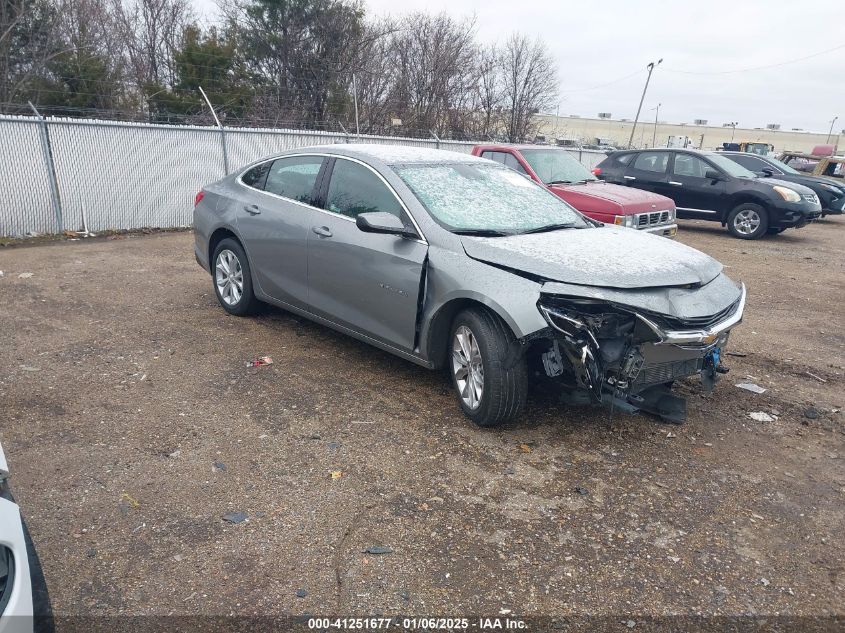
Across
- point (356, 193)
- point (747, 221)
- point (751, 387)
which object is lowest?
point (751, 387)

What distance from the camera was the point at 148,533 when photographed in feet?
10.3

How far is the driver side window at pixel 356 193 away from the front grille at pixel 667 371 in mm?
1932

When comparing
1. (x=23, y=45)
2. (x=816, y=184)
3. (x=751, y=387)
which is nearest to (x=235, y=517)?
(x=751, y=387)

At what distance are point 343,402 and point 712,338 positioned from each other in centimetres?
243

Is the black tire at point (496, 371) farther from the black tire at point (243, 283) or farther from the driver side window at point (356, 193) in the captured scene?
the black tire at point (243, 283)

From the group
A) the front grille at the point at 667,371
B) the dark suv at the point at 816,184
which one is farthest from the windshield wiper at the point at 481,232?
the dark suv at the point at 816,184

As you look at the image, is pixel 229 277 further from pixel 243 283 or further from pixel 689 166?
pixel 689 166

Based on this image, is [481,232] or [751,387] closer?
[481,232]

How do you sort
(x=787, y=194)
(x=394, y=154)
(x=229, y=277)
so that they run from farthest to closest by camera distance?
(x=787, y=194) → (x=229, y=277) → (x=394, y=154)

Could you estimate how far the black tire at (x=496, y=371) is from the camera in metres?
3.98

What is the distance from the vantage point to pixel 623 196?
9.81 metres

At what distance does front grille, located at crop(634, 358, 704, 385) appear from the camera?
12.8 ft

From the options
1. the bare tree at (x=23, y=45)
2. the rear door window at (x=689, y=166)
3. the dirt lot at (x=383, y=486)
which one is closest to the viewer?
the dirt lot at (x=383, y=486)

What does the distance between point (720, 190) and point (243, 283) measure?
1055 centimetres
